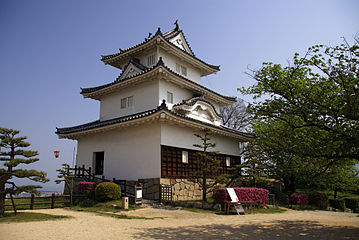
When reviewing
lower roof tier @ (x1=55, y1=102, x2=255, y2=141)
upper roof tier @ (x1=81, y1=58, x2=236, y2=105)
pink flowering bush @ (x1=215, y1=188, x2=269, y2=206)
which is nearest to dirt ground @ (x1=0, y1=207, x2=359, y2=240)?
pink flowering bush @ (x1=215, y1=188, x2=269, y2=206)

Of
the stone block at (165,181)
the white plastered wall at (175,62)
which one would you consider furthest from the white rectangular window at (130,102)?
the stone block at (165,181)

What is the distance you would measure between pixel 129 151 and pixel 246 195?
25.5 ft

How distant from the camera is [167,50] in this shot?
20.0 metres

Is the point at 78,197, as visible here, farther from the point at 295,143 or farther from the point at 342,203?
the point at 342,203

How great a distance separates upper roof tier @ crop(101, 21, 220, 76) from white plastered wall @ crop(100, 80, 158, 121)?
10.1 ft

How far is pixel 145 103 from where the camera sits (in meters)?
18.5

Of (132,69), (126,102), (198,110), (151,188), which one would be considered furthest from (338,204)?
(132,69)

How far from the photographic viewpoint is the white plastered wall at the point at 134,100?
18.2m

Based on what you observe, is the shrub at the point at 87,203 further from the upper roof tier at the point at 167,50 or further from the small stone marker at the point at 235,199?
the upper roof tier at the point at 167,50

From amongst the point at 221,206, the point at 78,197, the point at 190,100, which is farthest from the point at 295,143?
the point at 78,197

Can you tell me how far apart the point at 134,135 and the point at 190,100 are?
4.91 m

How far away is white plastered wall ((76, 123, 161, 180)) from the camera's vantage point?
1595 centimetres

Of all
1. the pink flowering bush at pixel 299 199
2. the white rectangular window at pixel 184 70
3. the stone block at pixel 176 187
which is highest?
the white rectangular window at pixel 184 70

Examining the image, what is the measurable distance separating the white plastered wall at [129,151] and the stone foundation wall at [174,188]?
42cm
